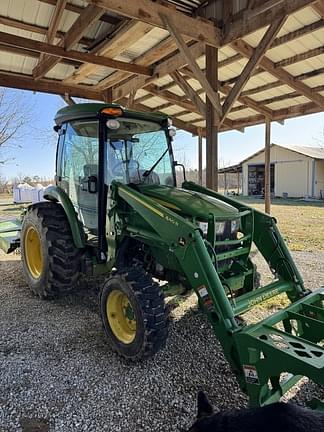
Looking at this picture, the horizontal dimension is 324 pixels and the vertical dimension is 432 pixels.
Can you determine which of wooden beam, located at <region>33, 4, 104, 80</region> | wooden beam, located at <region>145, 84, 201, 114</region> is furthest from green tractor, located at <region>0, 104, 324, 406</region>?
wooden beam, located at <region>145, 84, 201, 114</region>

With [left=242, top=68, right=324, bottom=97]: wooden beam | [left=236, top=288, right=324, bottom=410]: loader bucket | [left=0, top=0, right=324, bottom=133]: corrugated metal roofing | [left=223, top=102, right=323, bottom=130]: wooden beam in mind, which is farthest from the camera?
[left=223, top=102, right=323, bottom=130]: wooden beam

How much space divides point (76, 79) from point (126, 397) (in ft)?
21.7

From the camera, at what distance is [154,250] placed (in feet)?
11.1

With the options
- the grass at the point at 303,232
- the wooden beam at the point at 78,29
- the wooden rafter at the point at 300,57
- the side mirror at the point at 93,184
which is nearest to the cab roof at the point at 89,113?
the side mirror at the point at 93,184

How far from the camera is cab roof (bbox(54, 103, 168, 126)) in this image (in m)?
3.64

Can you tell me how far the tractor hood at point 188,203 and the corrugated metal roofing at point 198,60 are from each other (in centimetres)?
274

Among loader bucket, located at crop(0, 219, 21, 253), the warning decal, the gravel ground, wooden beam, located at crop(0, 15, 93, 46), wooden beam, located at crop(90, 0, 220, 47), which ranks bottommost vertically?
the gravel ground

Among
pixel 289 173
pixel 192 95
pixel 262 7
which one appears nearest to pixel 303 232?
pixel 192 95

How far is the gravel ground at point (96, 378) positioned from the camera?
228cm

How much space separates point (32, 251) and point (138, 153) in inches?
85.5

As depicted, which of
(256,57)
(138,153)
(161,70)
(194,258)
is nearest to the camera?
(194,258)

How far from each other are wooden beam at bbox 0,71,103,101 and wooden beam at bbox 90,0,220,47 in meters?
4.09

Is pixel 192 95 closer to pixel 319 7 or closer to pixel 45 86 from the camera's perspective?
pixel 319 7

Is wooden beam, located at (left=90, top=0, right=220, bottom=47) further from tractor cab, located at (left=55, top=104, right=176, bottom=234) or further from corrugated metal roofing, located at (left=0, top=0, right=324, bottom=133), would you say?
tractor cab, located at (left=55, top=104, right=176, bottom=234)
